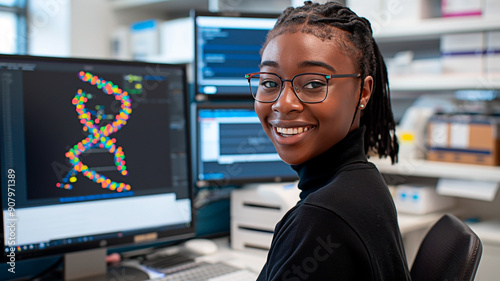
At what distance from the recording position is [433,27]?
6.39ft

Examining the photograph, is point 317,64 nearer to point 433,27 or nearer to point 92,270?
point 92,270

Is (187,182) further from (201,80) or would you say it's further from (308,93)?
(308,93)

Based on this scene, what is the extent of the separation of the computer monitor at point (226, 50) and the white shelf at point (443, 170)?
591 mm

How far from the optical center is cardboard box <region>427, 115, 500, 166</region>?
1849 millimetres

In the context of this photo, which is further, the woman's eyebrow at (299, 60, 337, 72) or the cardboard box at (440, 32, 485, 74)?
the cardboard box at (440, 32, 485, 74)

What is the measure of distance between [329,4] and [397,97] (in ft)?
5.26

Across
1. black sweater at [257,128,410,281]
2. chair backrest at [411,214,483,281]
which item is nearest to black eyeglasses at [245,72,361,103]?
black sweater at [257,128,410,281]

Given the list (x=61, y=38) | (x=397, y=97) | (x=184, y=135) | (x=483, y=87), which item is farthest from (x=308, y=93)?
(x=61, y=38)

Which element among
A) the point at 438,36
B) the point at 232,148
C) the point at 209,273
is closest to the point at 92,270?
the point at 209,273

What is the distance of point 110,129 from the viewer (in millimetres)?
1146

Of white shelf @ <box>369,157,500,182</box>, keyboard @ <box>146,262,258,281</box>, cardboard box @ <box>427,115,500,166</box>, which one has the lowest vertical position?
keyboard @ <box>146,262,258,281</box>

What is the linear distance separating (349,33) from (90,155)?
0.68 metres

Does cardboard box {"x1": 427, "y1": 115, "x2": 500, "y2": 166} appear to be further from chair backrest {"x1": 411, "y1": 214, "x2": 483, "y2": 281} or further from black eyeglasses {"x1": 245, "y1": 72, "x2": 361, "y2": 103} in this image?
black eyeglasses {"x1": 245, "y1": 72, "x2": 361, "y2": 103}

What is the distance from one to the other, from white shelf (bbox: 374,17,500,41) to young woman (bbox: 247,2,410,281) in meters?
1.20
